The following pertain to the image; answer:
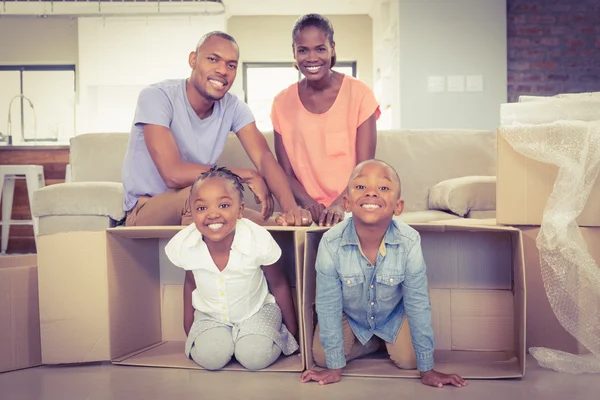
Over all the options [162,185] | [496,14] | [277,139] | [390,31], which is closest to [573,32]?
[496,14]

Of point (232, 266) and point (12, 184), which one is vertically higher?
point (12, 184)

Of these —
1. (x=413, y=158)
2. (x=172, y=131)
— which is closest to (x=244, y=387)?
(x=172, y=131)

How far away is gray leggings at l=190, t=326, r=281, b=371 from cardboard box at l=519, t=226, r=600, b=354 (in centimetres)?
62

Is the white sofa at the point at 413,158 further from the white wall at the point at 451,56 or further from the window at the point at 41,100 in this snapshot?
the window at the point at 41,100

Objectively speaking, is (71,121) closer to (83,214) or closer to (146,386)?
(83,214)

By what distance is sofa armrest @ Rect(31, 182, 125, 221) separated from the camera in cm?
211

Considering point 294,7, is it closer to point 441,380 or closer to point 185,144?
point 185,144

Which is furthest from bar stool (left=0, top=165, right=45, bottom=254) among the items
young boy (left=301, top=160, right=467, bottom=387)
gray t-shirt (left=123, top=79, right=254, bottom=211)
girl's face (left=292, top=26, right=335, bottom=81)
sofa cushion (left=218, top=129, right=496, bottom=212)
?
young boy (left=301, top=160, right=467, bottom=387)

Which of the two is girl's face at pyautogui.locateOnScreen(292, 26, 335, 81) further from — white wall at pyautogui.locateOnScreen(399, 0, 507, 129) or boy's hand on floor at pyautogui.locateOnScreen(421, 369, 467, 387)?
white wall at pyautogui.locateOnScreen(399, 0, 507, 129)

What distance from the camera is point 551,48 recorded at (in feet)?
17.1

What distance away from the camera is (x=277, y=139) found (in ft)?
6.77

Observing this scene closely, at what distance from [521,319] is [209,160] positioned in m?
1.01

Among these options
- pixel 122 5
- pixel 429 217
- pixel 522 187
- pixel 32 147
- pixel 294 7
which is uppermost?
pixel 294 7

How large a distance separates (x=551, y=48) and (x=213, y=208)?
4647 millimetres
